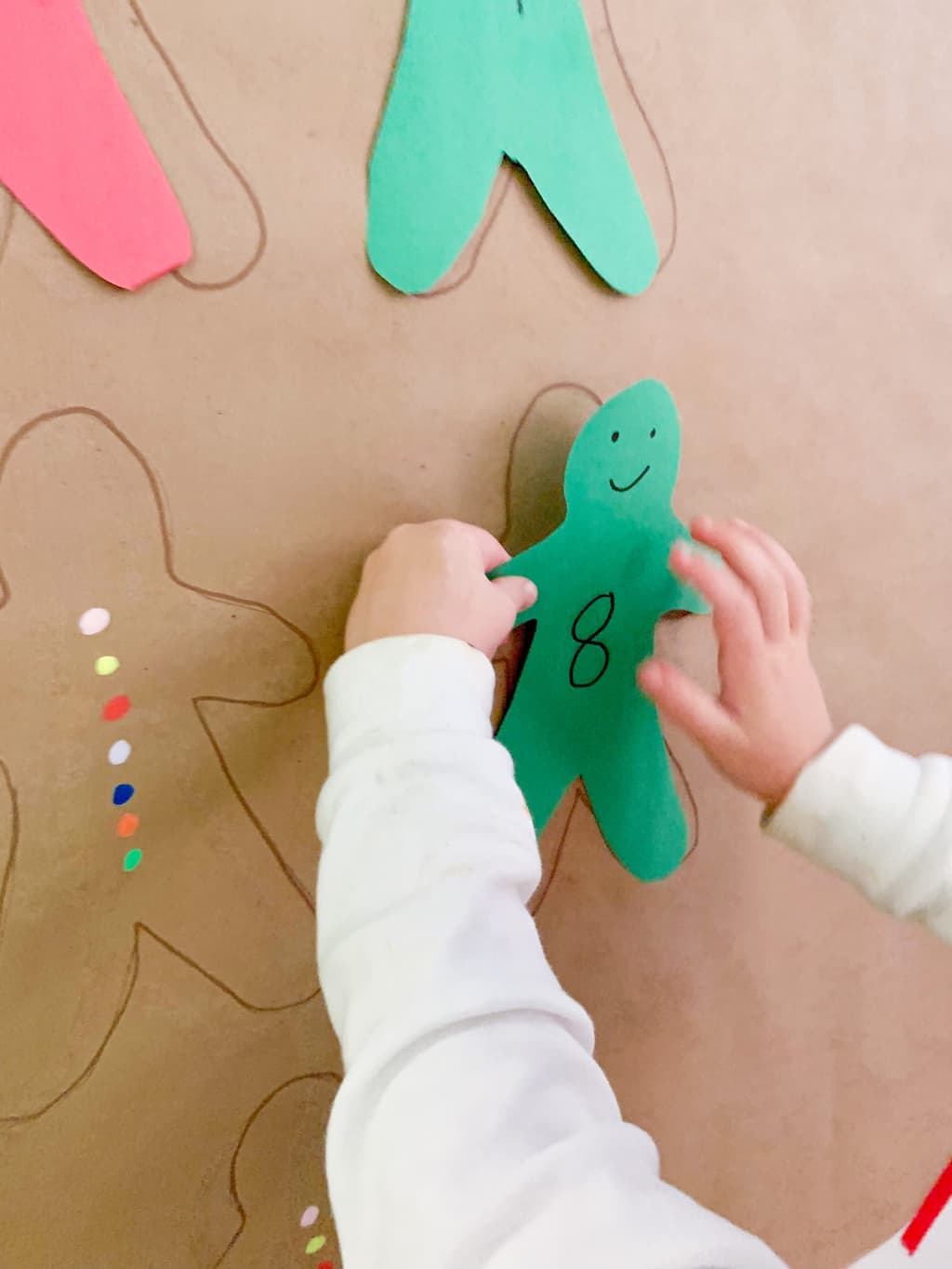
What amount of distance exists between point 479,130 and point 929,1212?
0.86m

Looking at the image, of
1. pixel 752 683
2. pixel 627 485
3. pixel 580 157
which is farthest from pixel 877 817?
pixel 580 157

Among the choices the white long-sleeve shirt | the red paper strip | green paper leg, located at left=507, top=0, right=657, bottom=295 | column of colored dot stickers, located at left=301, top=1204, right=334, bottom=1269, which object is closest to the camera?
the white long-sleeve shirt

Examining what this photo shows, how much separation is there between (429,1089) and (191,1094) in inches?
7.1

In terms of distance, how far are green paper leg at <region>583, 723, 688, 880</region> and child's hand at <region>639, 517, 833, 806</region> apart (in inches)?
2.4

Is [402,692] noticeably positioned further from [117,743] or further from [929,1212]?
[929,1212]

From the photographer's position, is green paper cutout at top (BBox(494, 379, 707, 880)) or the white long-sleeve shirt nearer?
the white long-sleeve shirt

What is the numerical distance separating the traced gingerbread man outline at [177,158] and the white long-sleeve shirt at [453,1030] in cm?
15

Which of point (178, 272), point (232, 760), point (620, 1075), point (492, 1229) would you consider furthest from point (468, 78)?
point (620, 1075)

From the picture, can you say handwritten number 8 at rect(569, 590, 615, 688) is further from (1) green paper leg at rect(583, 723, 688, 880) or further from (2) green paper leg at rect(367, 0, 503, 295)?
(2) green paper leg at rect(367, 0, 503, 295)

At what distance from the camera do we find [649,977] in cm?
57

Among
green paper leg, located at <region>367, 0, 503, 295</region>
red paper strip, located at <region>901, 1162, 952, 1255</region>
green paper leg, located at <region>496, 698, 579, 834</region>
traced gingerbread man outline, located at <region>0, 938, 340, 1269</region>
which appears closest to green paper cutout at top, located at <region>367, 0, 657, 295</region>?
green paper leg, located at <region>367, 0, 503, 295</region>

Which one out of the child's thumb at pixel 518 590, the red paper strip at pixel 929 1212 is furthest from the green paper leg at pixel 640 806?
the red paper strip at pixel 929 1212

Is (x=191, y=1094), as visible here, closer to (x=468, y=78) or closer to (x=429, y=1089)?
(x=429, y=1089)

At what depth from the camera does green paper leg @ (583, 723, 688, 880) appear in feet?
1.67
